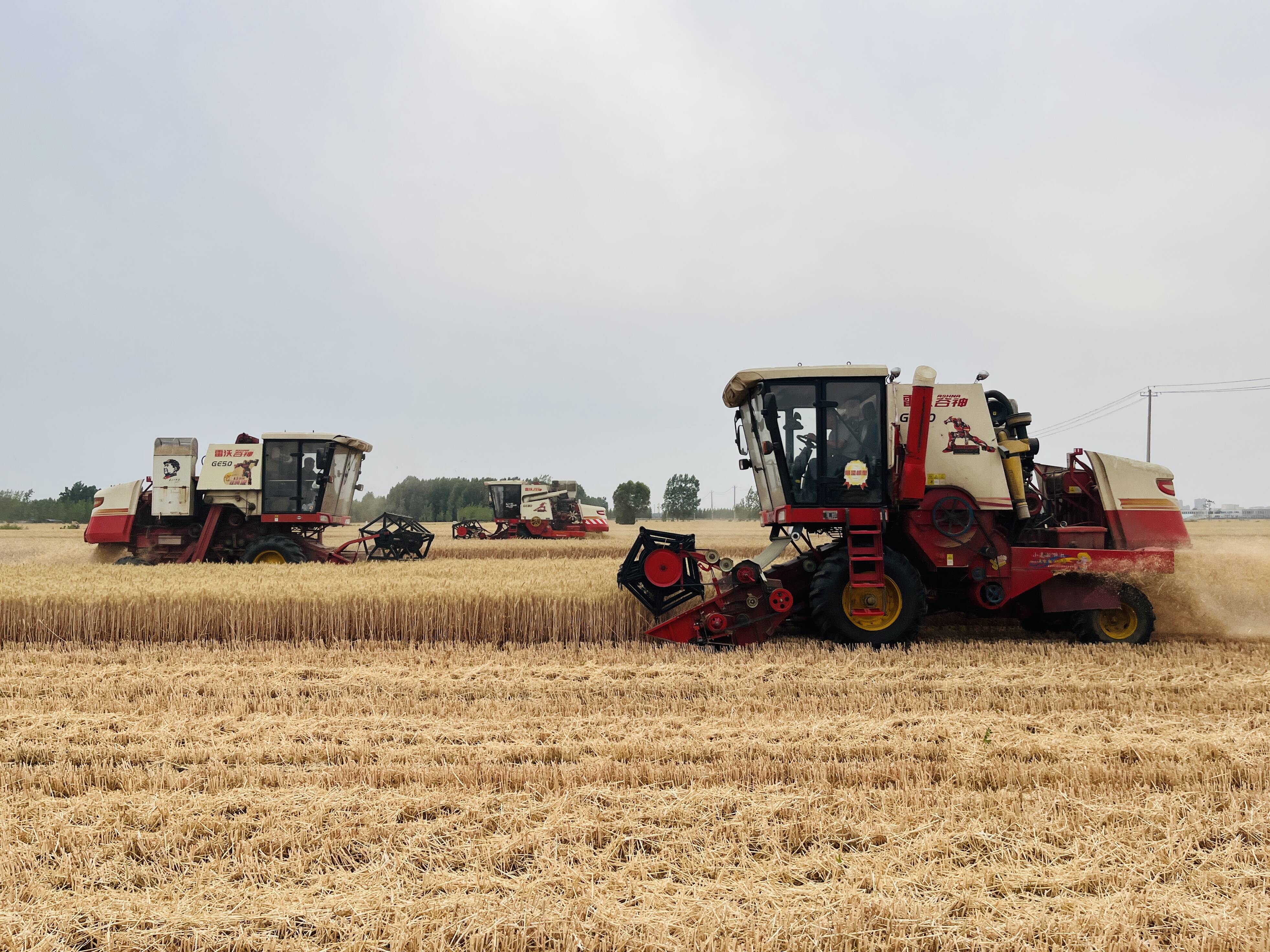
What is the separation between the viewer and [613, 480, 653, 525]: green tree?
74.5m

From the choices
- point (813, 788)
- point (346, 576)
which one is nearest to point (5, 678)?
point (346, 576)

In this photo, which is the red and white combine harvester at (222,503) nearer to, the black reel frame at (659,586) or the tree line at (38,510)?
the black reel frame at (659,586)

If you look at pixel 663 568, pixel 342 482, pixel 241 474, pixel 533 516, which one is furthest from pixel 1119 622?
pixel 533 516

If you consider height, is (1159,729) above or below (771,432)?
below

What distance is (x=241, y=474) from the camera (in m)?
14.5

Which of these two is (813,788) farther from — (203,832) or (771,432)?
(771,432)

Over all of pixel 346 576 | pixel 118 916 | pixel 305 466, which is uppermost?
pixel 305 466

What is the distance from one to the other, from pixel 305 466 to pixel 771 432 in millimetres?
10170

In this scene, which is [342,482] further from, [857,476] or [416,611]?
[857,476]

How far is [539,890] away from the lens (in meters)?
2.80

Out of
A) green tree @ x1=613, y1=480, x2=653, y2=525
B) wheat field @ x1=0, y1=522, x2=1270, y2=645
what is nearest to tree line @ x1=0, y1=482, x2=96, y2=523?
green tree @ x1=613, y1=480, x2=653, y2=525

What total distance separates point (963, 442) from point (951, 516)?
0.75 m

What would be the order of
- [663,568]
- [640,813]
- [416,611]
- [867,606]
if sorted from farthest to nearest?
[416,611] < [663,568] < [867,606] < [640,813]

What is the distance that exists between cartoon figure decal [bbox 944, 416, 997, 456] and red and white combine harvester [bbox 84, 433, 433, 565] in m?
10.8
